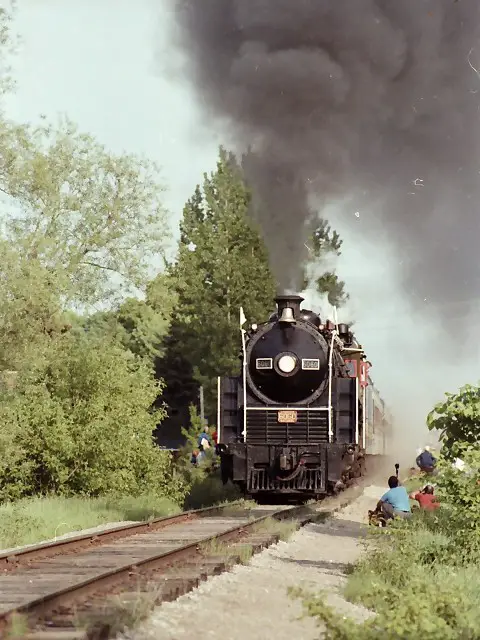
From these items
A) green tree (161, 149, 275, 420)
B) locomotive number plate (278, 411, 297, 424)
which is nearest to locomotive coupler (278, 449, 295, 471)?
locomotive number plate (278, 411, 297, 424)

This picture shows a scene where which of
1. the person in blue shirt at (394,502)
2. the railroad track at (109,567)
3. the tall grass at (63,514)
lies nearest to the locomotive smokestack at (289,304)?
the railroad track at (109,567)

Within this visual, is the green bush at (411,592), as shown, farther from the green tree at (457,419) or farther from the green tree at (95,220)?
the green tree at (95,220)

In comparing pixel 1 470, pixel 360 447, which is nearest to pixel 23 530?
pixel 1 470

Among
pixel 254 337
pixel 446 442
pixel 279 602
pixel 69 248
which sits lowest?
pixel 279 602

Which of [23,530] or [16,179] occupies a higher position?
[16,179]

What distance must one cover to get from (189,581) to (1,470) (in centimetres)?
1405

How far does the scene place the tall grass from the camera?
656 inches

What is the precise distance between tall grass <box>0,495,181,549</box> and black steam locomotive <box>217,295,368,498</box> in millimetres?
2405

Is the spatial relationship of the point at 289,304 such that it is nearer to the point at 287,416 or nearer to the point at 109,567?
the point at 287,416

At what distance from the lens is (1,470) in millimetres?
23250

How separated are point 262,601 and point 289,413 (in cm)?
1253

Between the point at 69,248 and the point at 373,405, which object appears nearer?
the point at 373,405

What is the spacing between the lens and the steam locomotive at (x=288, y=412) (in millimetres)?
21781

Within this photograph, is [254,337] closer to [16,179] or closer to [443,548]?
[443,548]
